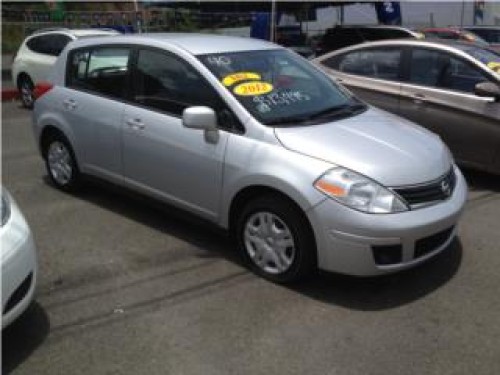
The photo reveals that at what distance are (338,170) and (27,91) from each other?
32.1 feet

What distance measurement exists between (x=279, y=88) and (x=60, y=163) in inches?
102

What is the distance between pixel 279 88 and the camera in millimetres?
4785

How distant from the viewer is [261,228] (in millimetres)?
4359

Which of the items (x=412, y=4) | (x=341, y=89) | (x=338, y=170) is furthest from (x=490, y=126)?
(x=412, y=4)

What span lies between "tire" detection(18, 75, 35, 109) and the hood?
9007 millimetres

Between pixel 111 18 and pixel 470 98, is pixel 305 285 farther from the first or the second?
pixel 111 18

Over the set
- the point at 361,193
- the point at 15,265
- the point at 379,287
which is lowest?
the point at 379,287

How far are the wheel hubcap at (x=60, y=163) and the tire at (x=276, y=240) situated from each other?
7.77 ft

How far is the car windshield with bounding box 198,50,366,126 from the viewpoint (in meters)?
4.58

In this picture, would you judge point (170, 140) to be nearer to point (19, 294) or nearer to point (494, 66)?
point (19, 294)

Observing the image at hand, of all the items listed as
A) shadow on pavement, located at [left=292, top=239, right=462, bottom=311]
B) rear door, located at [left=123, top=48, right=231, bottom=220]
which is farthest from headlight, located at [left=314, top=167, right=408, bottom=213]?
rear door, located at [left=123, top=48, right=231, bottom=220]

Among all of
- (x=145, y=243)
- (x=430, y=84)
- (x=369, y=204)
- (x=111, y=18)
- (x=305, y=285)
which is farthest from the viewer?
(x=111, y=18)

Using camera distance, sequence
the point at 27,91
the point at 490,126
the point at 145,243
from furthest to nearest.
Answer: the point at 27,91 < the point at 490,126 < the point at 145,243

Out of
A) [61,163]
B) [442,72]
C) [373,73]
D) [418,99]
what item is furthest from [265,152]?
[373,73]
